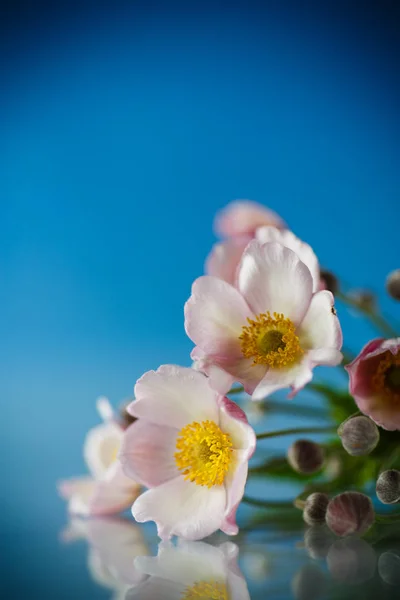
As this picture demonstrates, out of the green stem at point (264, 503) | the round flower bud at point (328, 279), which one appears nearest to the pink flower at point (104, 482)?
the green stem at point (264, 503)

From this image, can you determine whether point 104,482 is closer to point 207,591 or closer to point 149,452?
point 149,452

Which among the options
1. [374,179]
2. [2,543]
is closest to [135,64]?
[374,179]

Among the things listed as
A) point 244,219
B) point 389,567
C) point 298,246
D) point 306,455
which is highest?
point 244,219

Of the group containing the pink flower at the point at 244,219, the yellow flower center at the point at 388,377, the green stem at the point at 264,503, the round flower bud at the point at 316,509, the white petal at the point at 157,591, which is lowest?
the white petal at the point at 157,591

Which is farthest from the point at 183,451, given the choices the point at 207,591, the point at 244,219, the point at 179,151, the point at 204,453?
the point at 179,151

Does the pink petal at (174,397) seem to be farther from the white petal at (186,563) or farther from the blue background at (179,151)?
the blue background at (179,151)

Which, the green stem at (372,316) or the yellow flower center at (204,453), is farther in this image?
the green stem at (372,316)

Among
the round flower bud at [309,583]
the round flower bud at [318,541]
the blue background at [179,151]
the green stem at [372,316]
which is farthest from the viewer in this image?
the blue background at [179,151]
